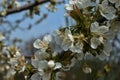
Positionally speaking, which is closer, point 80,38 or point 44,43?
point 80,38

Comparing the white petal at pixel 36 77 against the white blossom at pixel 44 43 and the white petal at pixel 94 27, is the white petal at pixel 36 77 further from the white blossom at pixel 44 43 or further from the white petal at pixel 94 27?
the white petal at pixel 94 27

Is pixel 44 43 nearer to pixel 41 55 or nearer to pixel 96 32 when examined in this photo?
pixel 41 55

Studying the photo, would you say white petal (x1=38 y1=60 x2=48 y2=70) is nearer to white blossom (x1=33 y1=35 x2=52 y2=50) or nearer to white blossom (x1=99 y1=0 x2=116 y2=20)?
white blossom (x1=33 y1=35 x2=52 y2=50)

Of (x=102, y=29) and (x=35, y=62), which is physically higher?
(x=102, y=29)

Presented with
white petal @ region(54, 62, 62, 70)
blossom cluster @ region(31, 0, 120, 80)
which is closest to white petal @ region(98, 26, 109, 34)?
blossom cluster @ region(31, 0, 120, 80)

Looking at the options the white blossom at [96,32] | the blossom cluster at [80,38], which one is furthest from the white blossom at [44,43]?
the white blossom at [96,32]

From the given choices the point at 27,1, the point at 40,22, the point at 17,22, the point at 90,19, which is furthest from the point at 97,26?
the point at 17,22

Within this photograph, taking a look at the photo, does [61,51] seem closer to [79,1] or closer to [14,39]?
[79,1]

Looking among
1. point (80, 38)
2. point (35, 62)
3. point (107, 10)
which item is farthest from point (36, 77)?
point (107, 10)
